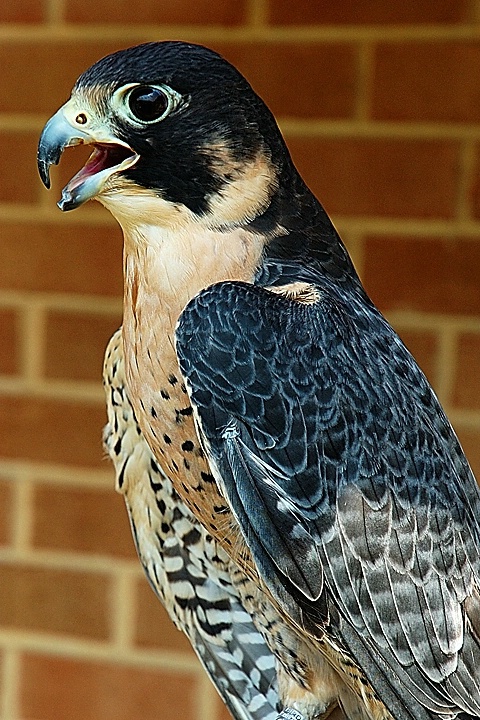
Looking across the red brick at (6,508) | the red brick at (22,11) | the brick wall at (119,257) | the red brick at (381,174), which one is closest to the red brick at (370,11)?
the brick wall at (119,257)

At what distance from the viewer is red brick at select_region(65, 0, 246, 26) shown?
2.05 meters

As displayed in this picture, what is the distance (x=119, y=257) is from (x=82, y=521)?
0.59m

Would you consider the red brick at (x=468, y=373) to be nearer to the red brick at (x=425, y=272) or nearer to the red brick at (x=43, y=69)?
the red brick at (x=425, y=272)

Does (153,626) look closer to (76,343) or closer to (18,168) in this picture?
(76,343)

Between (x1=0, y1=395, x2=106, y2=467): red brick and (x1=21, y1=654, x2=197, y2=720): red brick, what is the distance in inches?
19.5

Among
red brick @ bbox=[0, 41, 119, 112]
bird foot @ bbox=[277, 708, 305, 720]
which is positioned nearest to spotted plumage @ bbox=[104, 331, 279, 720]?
bird foot @ bbox=[277, 708, 305, 720]

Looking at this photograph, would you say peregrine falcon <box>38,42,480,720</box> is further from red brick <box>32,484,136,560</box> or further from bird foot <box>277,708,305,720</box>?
red brick <box>32,484,136,560</box>

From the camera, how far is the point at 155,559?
168 cm

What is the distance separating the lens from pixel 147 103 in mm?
1180

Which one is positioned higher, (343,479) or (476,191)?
(476,191)

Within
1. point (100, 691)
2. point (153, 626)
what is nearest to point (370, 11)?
point (153, 626)

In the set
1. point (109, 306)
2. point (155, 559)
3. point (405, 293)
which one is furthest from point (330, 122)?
point (155, 559)

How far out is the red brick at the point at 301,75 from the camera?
2.03 m

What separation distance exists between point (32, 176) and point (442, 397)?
0.96m
